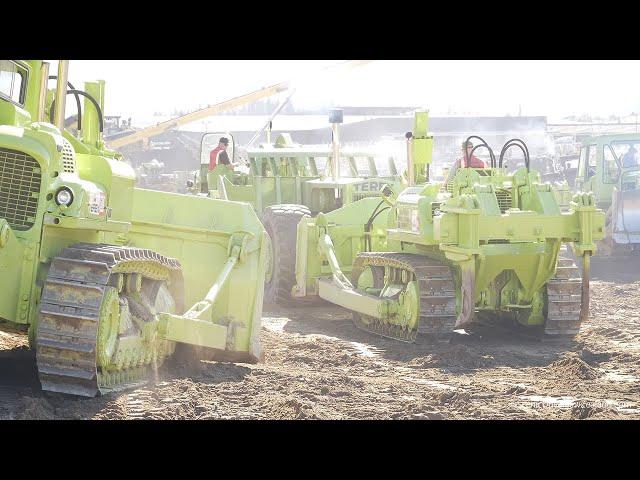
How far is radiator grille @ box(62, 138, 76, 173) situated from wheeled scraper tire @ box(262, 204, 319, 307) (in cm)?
679

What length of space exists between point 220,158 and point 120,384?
10307mm

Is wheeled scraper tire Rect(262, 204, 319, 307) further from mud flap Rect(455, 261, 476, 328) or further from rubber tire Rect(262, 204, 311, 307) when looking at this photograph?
mud flap Rect(455, 261, 476, 328)

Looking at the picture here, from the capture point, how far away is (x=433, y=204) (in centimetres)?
1145

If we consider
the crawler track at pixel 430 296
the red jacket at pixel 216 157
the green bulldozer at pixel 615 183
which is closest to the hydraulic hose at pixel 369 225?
the crawler track at pixel 430 296

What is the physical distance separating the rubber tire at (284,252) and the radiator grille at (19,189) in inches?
274

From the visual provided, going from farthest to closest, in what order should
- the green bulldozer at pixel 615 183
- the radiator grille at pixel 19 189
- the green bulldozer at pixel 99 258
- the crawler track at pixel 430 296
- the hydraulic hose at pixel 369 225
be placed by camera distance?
1. the green bulldozer at pixel 615 183
2. the hydraulic hose at pixel 369 225
3. the crawler track at pixel 430 296
4. the radiator grille at pixel 19 189
5. the green bulldozer at pixel 99 258

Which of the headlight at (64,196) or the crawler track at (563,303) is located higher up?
the headlight at (64,196)

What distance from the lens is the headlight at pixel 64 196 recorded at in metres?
7.09

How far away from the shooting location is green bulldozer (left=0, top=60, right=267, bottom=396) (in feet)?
22.6

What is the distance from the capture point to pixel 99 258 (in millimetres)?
7066

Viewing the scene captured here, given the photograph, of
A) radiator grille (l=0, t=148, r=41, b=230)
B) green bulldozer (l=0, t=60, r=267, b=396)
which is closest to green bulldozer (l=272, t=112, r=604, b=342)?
green bulldozer (l=0, t=60, r=267, b=396)

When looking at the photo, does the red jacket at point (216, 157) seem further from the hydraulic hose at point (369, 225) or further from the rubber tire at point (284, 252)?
the hydraulic hose at point (369, 225)
